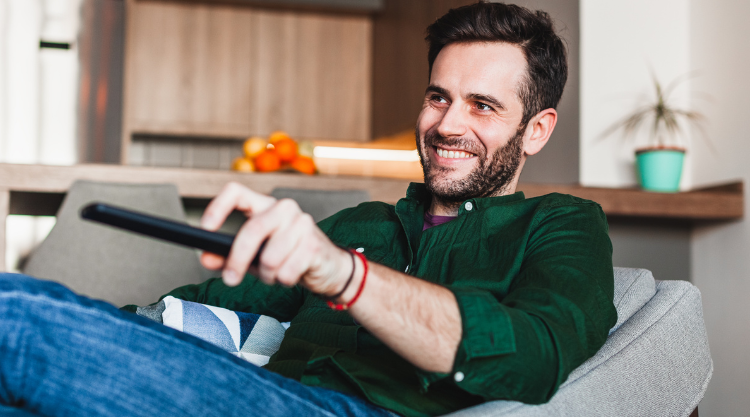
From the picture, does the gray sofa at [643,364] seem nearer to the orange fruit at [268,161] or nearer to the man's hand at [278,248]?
the man's hand at [278,248]

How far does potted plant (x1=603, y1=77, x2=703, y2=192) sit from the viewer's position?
2320 mm

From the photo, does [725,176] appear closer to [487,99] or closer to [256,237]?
[487,99]

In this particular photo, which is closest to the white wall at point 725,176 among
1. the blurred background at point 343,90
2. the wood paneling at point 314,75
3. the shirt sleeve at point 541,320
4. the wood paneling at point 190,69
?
the blurred background at point 343,90

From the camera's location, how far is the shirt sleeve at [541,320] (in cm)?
70

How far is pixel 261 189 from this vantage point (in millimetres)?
2145

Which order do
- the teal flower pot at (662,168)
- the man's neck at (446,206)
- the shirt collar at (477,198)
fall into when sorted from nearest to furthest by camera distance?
1. the shirt collar at (477,198)
2. the man's neck at (446,206)
3. the teal flower pot at (662,168)

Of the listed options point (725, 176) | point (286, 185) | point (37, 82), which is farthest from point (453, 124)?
point (37, 82)

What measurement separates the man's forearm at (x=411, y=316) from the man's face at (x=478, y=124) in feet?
1.82

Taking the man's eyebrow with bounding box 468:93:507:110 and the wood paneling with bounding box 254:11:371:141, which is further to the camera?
the wood paneling with bounding box 254:11:371:141

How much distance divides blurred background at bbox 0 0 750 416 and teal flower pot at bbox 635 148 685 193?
17 cm

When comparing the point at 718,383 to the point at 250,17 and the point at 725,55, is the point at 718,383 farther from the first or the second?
the point at 250,17

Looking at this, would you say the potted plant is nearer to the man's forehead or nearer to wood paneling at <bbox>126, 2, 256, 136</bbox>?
the man's forehead

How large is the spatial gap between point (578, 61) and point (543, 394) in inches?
81.1

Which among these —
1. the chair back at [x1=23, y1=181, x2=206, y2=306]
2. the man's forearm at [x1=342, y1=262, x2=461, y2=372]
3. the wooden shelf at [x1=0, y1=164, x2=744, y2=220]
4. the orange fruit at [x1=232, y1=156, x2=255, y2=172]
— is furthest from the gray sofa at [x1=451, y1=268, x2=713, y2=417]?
the orange fruit at [x1=232, y1=156, x2=255, y2=172]
